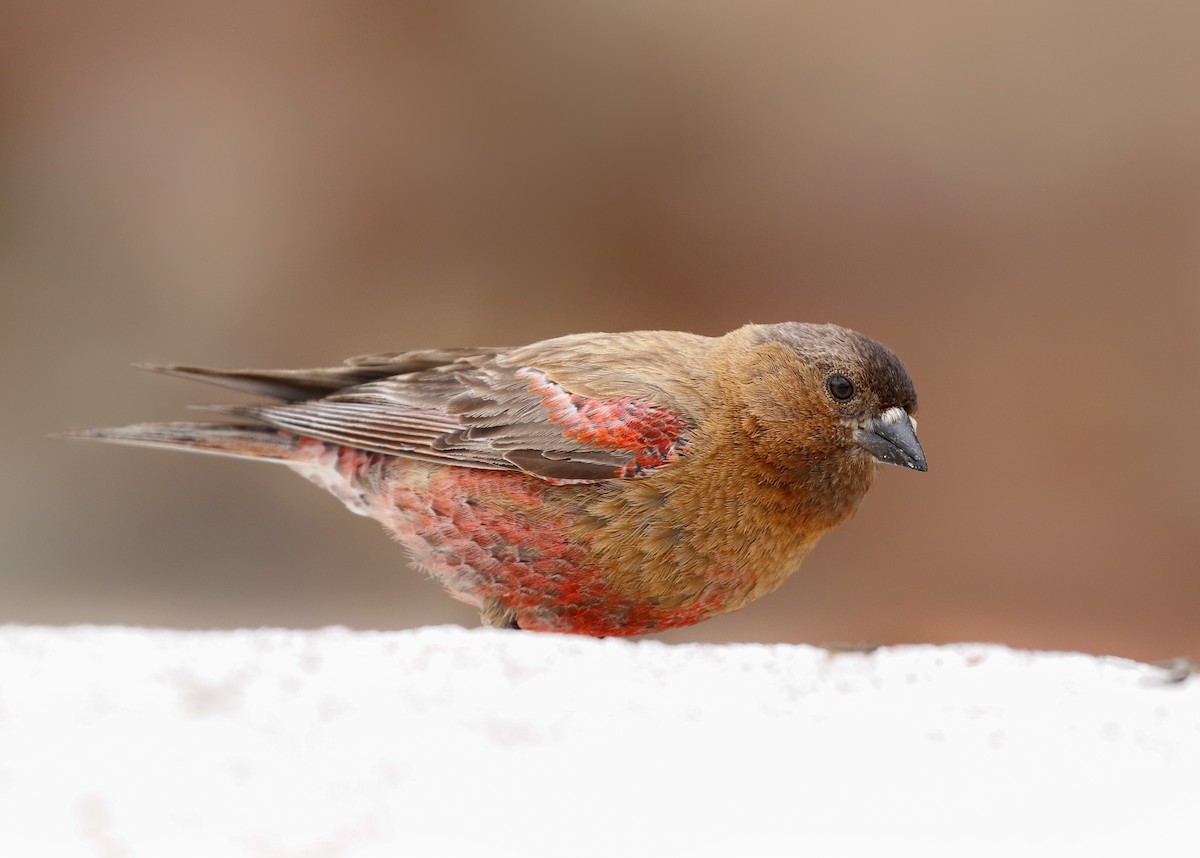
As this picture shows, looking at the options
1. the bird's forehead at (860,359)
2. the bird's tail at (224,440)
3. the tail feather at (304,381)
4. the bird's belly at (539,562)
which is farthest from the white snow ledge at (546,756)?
the tail feather at (304,381)

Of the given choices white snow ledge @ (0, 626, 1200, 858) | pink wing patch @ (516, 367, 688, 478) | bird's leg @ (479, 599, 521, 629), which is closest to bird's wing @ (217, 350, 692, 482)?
pink wing patch @ (516, 367, 688, 478)

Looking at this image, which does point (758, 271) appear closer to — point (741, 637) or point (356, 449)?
point (741, 637)

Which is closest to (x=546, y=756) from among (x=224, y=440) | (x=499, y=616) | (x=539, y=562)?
(x=539, y=562)

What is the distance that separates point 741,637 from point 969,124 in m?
2.39

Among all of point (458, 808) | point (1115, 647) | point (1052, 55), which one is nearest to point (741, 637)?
point (1115, 647)

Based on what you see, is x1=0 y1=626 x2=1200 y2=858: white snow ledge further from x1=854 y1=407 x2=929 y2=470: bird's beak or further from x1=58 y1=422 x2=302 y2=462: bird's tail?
x1=58 y1=422 x2=302 y2=462: bird's tail

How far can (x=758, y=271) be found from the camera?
17.5ft

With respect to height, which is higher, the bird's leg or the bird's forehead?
the bird's forehead

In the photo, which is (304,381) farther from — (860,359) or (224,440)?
(860,359)

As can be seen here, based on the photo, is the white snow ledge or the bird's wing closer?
the white snow ledge

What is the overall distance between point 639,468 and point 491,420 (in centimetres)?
50

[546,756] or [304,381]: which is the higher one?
[304,381]

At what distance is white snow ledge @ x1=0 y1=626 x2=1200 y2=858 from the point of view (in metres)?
1.55

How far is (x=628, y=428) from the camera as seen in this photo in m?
2.98
